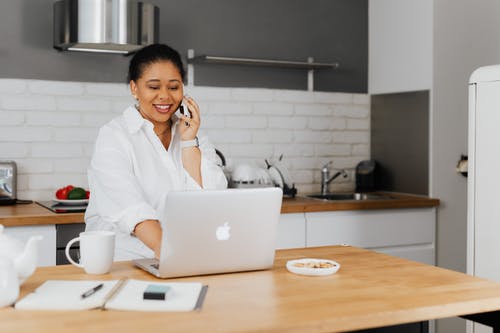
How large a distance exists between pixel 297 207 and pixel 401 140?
1.16 metres

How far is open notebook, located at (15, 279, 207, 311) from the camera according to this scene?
5.02 ft

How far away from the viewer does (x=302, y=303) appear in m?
1.60

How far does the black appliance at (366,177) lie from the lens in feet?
14.8

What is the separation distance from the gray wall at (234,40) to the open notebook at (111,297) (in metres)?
2.15

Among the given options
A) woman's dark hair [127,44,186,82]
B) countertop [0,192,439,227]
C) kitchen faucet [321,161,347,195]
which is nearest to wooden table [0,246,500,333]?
woman's dark hair [127,44,186,82]

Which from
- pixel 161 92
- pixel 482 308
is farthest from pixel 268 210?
pixel 161 92

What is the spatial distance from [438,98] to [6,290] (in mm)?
3161

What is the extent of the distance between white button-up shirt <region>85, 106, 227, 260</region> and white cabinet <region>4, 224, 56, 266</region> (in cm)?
47

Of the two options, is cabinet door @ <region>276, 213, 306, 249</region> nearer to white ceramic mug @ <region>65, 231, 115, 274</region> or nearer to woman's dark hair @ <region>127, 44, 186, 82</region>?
woman's dark hair @ <region>127, 44, 186, 82</region>

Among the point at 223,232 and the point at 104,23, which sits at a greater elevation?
the point at 104,23

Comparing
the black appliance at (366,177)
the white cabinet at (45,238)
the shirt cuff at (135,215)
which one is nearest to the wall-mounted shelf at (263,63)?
the black appliance at (366,177)

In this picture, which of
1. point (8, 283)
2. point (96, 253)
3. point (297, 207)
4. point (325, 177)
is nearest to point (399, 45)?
point (325, 177)

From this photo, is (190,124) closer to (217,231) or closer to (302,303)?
(217,231)

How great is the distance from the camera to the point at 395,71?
4414 mm
